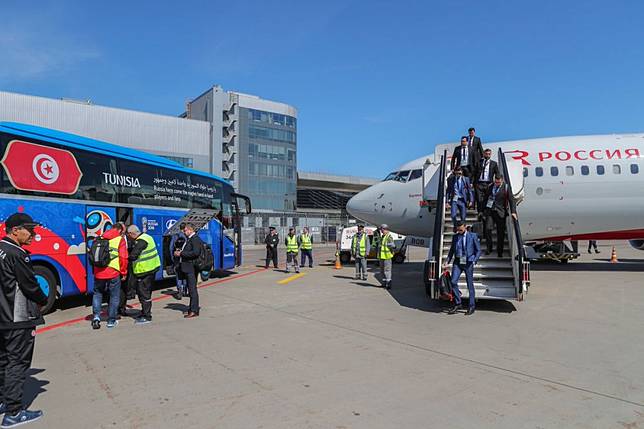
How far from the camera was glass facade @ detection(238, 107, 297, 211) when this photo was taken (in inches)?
2731

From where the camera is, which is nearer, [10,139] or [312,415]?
[312,415]

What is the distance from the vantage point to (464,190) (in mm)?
10586

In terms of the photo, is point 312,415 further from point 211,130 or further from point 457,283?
point 211,130

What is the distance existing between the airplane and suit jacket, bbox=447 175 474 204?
1765 millimetres

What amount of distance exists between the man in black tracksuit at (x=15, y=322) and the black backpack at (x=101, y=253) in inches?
134

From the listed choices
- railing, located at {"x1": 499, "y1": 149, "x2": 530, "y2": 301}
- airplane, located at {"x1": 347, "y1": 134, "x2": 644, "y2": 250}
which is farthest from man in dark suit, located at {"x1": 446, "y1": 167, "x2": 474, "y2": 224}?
airplane, located at {"x1": 347, "y1": 134, "x2": 644, "y2": 250}

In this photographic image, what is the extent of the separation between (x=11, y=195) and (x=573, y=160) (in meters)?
15.1

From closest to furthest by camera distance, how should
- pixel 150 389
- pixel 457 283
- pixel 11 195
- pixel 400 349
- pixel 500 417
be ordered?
pixel 500 417
pixel 150 389
pixel 400 349
pixel 11 195
pixel 457 283

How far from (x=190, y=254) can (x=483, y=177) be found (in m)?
7.46

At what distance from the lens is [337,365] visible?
524 cm

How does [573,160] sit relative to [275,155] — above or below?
below

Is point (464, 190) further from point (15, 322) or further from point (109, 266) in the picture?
point (15, 322)

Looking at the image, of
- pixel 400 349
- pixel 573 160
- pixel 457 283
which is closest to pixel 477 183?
pixel 457 283

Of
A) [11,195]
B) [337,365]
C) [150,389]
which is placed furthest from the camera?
[11,195]
